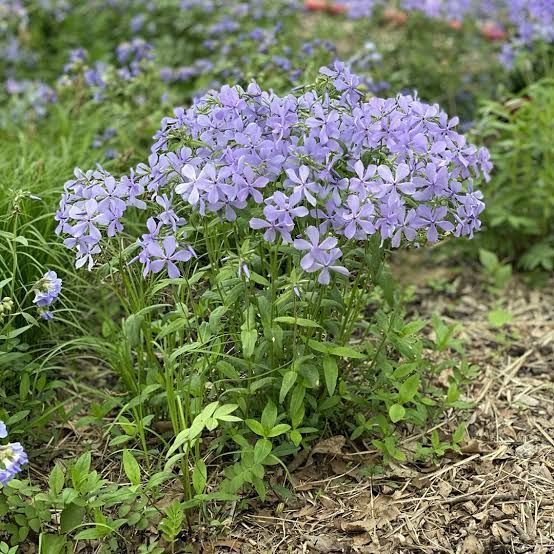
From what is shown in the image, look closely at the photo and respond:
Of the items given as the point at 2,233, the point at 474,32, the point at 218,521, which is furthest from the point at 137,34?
the point at 218,521

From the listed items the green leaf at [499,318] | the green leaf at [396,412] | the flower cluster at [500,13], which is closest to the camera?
the green leaf at [396,412]

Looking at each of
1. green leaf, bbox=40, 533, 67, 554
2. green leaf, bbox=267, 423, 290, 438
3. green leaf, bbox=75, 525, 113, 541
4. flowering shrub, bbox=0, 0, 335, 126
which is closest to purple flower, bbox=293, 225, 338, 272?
green leaf, bbox=267, 423, 290, 438

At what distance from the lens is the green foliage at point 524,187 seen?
3480 millimetres

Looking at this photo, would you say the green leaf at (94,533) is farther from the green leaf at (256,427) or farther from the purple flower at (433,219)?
the purple flower at (433,219)

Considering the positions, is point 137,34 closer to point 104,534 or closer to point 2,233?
point 2,233

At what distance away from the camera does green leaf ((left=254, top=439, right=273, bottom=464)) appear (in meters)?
2.16

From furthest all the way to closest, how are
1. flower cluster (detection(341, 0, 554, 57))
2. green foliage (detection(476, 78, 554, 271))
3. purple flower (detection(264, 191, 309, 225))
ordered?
flower cluster (detection(341, 0, 554, 57))
green foliage (detection(476, 78, 554, 271))
purple flower (detection(264, 191, 309, 225))

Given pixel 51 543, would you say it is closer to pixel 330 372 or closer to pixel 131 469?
pixel 131 469

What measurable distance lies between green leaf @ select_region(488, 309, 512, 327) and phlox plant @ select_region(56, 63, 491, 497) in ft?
2.67

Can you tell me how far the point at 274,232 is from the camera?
1944 mm

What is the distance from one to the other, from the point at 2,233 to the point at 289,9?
3397 millimetres

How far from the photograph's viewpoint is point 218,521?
223cm

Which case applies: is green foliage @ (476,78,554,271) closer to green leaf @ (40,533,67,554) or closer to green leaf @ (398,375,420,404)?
green leaf @ (398,375,420,404)

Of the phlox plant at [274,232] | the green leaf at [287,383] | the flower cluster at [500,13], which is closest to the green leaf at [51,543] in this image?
the phlox plant at [274,232]
